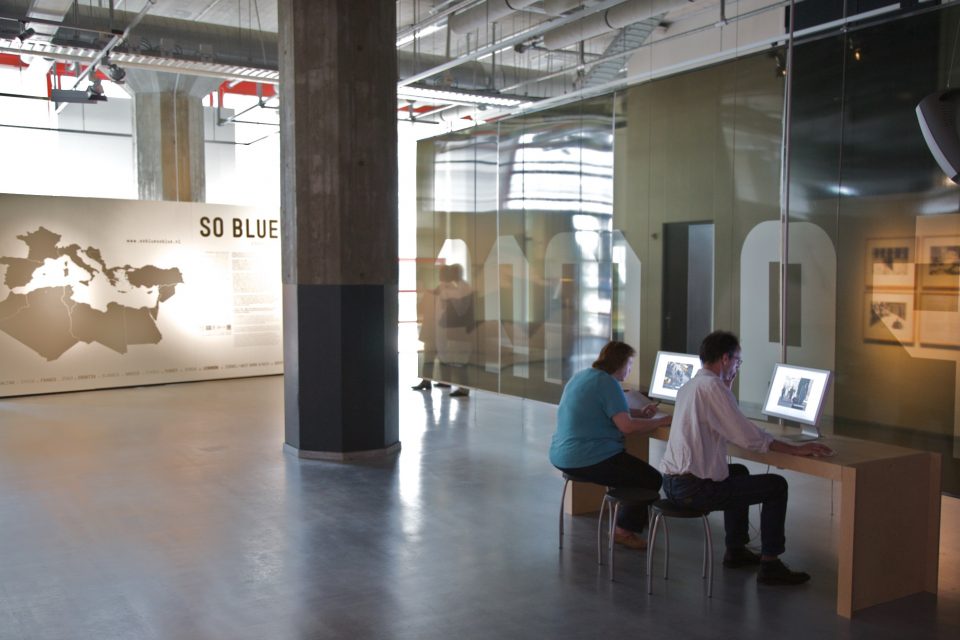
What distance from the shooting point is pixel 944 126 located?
505cm

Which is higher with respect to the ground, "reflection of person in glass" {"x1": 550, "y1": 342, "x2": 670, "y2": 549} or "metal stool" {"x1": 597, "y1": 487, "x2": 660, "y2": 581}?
"reflection of person in glass" {"x1": 550, "y1": 342, "x2": 670, "y2": 549}

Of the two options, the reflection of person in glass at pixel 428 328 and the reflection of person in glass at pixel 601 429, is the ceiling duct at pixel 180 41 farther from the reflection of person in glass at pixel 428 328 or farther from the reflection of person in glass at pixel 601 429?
the reflection of person in glass at pixel 601 429

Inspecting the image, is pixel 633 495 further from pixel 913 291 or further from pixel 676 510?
pixel 913 291

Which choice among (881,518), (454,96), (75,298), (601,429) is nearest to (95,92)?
(75,298)

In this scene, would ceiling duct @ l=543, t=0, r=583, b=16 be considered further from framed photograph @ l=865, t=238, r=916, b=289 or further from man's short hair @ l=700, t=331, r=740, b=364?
man's short hair @ l=700, t=331, r=740, b=364

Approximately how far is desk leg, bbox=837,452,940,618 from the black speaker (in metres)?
1.76

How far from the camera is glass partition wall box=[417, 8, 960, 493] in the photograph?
18.9 feet

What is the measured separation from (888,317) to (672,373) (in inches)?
60.9

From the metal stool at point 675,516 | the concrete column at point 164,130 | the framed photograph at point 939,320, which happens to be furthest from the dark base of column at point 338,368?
the concrete column at point 164,130

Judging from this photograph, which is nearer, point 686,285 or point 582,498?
point 582,498

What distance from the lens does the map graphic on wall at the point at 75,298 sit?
11.5 meters

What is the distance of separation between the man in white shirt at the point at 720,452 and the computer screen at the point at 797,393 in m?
0.57

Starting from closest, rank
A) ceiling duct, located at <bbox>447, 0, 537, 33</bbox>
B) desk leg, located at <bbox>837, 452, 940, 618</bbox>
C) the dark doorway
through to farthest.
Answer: desk leg, located at <bbox>837, 452, 940, 618</bbox> → the dark doorway → ceiling duct, located at <bbox>447, 0, 537, 33</bbox>

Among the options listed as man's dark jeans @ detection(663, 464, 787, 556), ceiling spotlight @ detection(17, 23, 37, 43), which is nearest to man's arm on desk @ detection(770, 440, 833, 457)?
man's dark jeans @ detection(663, 464, 787, 556)
